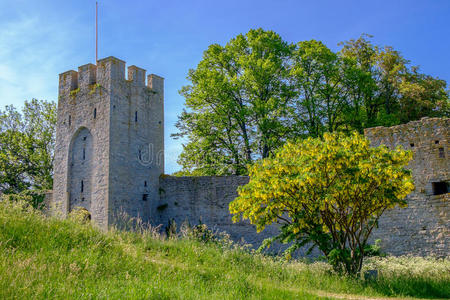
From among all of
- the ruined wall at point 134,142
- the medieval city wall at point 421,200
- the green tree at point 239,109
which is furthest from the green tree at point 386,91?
the ruined wall at point 134,142

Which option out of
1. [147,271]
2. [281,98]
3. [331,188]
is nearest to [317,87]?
[281,98]

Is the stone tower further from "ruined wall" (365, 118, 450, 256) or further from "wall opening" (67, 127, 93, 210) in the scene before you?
"ruined wall" (365, 118, 450, 256)

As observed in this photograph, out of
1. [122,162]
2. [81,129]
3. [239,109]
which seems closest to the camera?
[122,162]

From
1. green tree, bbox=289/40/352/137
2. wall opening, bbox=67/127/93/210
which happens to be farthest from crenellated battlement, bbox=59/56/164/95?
green tree, bbox=289/40/352/137

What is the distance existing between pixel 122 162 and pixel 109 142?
1112mm

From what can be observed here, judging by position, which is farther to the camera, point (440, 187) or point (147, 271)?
point (440, 187)

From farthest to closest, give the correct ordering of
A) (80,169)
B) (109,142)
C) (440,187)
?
(80,169), (109,142), (440,187)

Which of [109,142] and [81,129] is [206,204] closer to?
[109,142]

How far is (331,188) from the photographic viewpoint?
9.77 metres

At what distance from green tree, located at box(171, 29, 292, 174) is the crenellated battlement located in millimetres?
2861

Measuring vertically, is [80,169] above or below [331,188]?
above

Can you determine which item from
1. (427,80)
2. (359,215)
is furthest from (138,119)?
(427,80)

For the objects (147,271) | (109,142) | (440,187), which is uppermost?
(109,142)

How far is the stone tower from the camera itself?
1903 centimetres
